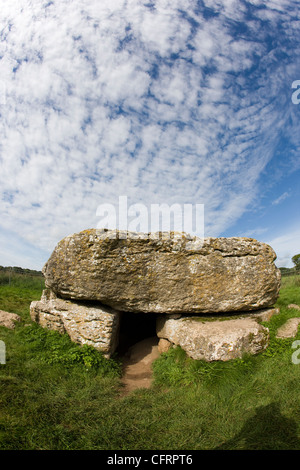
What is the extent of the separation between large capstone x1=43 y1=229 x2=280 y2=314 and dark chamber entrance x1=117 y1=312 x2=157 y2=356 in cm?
291

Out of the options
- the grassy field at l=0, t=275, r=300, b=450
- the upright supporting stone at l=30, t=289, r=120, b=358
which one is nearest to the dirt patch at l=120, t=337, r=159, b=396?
the grassy field at l=0, t=275, r=300, b=450

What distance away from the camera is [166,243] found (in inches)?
298

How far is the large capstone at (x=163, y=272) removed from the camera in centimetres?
736

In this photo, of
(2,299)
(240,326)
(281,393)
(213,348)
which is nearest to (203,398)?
(213,348)

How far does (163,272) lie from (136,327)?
4.67 metres

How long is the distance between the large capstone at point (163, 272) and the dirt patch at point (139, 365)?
5.54 feet

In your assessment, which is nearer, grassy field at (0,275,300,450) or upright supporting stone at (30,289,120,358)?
grassy field at (0,275,300,450)

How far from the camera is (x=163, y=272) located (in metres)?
7.60

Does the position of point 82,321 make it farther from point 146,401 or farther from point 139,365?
point 146,401

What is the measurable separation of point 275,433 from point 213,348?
231 cm

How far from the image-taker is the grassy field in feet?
14.3

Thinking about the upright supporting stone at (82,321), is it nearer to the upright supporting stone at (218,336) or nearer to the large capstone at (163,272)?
the large capstone at (163,272)

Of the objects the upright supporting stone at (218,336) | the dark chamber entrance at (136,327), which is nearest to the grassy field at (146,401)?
the upright supporting stone at (218,336)

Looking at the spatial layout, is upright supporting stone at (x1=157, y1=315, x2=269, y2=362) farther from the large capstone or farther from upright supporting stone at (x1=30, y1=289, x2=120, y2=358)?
upright supporting stone at (x1=30, y1=289, x2=120, y2=358)
